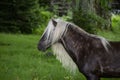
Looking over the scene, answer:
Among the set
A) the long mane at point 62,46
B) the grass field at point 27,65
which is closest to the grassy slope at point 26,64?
the grass field at point 27,65

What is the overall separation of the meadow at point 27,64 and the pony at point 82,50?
0.50 metres

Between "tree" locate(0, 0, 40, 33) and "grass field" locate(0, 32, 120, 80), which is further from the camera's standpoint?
"tree" locate(0, 0, 40, 33)

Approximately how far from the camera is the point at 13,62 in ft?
33.7

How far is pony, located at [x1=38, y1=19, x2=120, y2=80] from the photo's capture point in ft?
20.4

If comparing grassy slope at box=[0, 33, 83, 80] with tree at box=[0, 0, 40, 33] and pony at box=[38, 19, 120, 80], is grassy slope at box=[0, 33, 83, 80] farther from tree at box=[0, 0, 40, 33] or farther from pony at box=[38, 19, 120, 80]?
tree at box=[0, 0, 40, 33]

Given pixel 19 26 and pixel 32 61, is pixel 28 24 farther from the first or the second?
pixel 32 61

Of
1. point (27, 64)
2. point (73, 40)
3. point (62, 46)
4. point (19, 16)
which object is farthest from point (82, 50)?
point (19, 16)

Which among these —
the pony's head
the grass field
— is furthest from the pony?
the grass field

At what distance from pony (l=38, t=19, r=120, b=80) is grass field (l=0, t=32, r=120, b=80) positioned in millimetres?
702

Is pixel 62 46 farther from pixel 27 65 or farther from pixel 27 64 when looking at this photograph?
pixel 27 64

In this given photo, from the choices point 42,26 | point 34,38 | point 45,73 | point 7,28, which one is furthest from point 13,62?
point 42,26

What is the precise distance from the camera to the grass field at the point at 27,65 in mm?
8336

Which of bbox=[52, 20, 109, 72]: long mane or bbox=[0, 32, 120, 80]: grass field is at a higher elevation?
bbox=[52, 20, 109, 72]: long mane

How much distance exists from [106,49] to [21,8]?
12.4 meters
